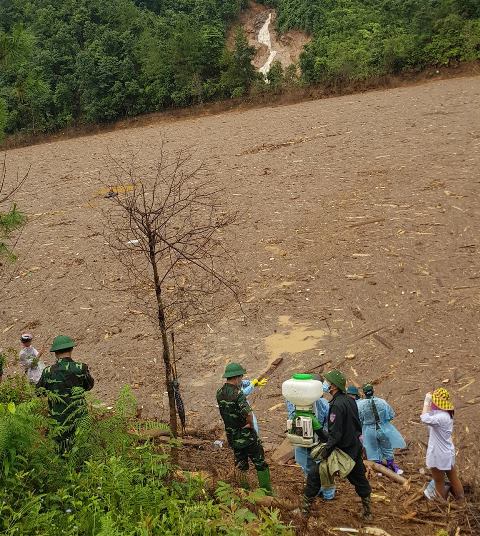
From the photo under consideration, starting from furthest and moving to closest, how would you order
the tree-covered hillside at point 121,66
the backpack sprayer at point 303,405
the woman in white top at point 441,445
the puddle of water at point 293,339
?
the tree-covered hillside at point 121,66 → the puddle of water at point 293,339 → the woman in white top at point 441,445 → the backpack sprayer at point 303,405

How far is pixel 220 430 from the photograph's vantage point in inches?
276

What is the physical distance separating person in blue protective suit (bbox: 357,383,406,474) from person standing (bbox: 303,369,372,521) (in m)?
0.99

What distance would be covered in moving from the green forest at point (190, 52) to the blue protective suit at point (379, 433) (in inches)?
956

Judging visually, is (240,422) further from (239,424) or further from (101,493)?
(101,493)

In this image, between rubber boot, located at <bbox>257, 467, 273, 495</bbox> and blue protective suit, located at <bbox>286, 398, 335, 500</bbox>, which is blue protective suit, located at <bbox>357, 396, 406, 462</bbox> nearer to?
blue protective suit, located at <bbox>286, 398, 335, 500</bbox>

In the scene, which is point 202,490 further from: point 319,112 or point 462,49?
point 462,49

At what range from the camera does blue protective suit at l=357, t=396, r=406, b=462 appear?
5.77 metres

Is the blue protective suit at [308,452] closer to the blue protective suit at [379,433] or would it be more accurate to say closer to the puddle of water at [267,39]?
the blue protective suit at [379,433]

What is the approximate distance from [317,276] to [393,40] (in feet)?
71.1

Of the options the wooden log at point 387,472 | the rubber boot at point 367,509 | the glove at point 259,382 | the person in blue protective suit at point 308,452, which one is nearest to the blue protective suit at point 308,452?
the person in blue protective suit at point 308,452

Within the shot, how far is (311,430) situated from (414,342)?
3.76 metres

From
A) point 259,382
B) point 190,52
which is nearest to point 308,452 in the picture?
point 259,382

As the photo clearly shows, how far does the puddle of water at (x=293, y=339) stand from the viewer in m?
8.52

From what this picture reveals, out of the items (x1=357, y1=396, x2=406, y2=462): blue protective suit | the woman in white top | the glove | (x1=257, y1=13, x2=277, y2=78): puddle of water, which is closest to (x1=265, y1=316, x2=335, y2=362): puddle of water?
the glove
